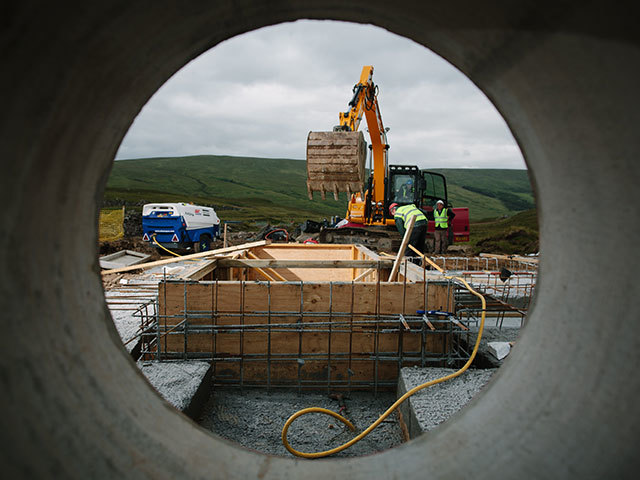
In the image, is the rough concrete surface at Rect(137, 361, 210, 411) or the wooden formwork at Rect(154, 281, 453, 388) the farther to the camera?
the wooden formwork at Rect(154, 281, 453, 388)

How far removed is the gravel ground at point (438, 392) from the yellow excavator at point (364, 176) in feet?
16.0

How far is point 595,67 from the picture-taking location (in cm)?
134

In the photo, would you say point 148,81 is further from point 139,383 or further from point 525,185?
point 525,185

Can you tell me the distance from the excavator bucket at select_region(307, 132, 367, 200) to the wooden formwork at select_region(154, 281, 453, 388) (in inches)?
157

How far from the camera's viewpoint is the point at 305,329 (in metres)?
4.11

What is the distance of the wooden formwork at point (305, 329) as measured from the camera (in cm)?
408

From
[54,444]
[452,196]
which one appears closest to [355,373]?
[54,444]

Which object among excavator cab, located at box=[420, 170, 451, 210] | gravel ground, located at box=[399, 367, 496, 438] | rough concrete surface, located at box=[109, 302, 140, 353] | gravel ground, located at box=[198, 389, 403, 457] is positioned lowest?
gravel ground, located at box=[198, 389, 403, 457]

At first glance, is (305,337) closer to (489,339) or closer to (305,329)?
(305,329)

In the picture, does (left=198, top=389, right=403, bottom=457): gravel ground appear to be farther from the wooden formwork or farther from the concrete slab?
the concrete slab

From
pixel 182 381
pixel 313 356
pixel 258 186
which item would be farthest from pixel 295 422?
pixel 258 186

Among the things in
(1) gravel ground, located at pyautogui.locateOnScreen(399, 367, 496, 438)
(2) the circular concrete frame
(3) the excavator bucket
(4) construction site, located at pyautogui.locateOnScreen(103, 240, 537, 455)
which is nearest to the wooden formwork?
(4) construction site, located at pyautogui.locateOnScreen(103, 240, 537, 455)

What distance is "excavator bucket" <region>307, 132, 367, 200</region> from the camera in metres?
7.72

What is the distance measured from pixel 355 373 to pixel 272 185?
104m
